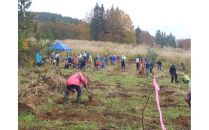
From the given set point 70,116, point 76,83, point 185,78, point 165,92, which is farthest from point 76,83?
point 185,78

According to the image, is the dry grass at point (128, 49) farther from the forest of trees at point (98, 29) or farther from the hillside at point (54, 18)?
the hillside at point (54, 18)

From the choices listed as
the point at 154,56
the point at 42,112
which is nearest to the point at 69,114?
the point at 42,112

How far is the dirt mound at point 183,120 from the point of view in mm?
8975

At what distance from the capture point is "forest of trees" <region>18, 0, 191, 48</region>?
336 inches

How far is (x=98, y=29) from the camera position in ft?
28.2

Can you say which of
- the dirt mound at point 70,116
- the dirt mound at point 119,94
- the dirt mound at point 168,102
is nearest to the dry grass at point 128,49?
the dirt mound at point 168,102

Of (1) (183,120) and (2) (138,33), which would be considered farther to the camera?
(1) (183,120)

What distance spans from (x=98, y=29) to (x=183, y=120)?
77.6 inches

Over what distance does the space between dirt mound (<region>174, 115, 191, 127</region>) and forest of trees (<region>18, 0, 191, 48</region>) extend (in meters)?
1.23

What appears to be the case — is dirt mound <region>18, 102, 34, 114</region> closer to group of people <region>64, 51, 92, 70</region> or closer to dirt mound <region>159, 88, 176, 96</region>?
group of people <region>64, 51, 92, 70</region>

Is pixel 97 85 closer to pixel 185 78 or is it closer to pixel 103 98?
pixel 103 98

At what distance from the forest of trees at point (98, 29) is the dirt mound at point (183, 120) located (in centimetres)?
123

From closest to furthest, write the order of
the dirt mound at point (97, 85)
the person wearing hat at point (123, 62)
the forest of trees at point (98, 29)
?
the forest of trees at point (98, 29)
the person wearing hat at point (123, 62)
the dirt mound at point (97, 85)

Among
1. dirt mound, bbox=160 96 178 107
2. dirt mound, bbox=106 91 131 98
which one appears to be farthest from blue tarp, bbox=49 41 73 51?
dirt mound, bbox=160 96 178 107
